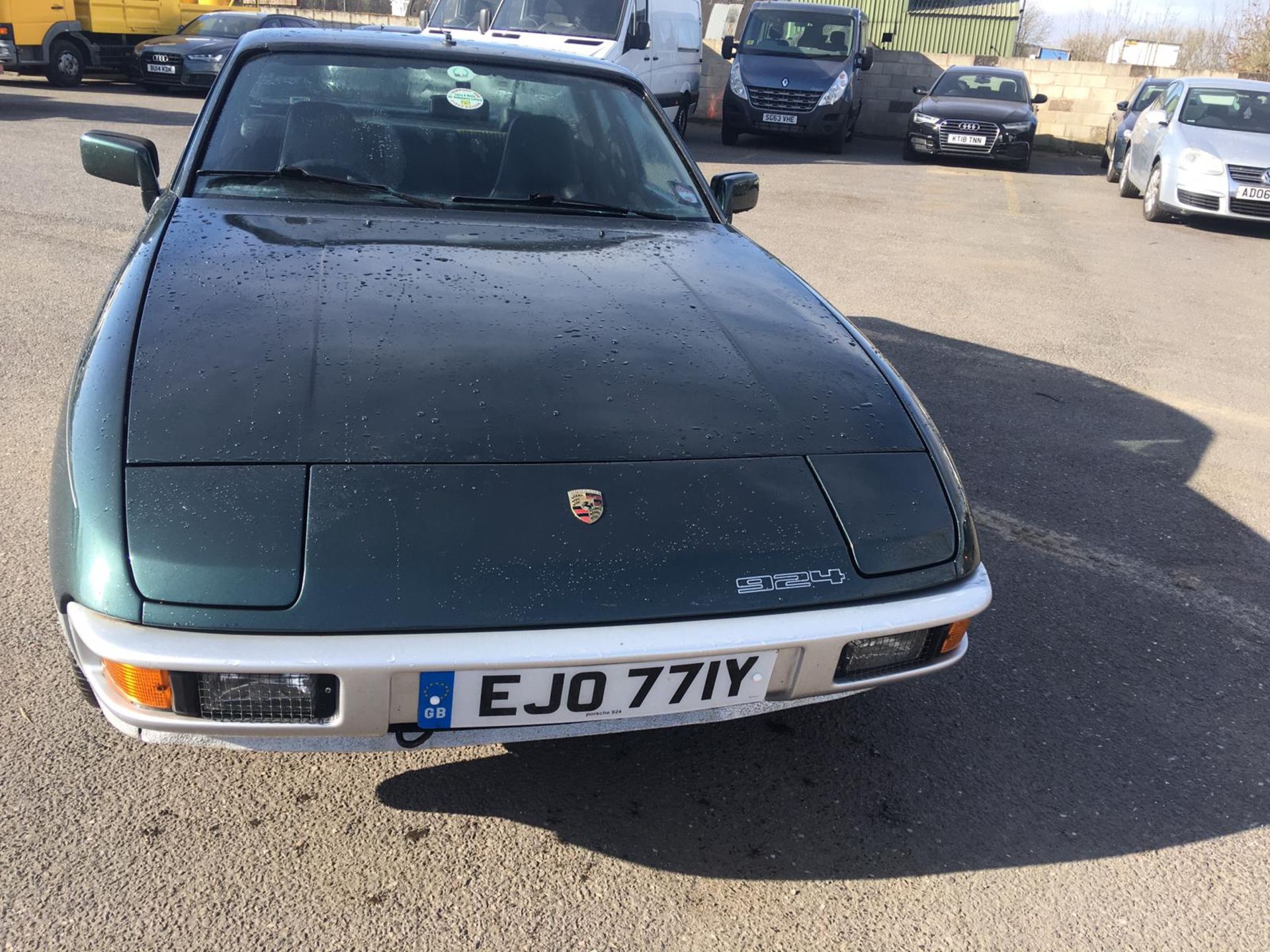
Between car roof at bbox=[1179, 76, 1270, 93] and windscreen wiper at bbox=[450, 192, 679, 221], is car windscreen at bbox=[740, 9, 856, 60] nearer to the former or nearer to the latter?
car roof at bbox=[1179, 76, 1270, 93]

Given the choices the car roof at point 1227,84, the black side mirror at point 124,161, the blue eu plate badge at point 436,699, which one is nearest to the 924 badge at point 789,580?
the blue eu plate badge at point 436,699

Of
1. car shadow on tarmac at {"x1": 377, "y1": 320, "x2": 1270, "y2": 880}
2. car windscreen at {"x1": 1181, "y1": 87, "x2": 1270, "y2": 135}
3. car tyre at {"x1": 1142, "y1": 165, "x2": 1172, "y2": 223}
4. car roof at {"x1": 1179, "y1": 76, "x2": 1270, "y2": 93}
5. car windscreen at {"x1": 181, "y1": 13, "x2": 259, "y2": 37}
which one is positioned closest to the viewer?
car shadow on tarmac at {"x1": 377, "y1": 320, "x2": 1270, "y2": 880}

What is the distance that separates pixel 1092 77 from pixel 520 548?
1987cm

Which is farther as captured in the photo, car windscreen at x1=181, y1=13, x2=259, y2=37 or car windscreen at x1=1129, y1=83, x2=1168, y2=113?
car windscreen at x1=181, y1=13, x2=259, y2=37

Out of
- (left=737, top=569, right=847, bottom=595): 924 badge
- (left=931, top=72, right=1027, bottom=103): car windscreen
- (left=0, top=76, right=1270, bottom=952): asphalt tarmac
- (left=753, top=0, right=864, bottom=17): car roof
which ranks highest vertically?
(left=753, top=0, right=864, bottom=17): car roof

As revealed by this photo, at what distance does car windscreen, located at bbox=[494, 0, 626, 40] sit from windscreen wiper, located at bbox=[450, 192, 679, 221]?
27.8 feet

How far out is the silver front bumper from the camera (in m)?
1.60

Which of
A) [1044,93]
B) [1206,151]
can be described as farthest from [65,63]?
[1044,93]

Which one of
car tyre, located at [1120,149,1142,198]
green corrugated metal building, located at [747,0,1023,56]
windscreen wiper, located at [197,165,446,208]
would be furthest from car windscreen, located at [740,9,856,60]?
green corrugated metal building, located at [747,0,1023,56]

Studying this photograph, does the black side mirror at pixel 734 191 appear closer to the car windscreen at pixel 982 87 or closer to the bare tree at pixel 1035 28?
the car windscreen at pixel 982 87

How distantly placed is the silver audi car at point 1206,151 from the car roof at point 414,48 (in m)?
8.23

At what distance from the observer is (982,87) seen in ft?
49.4

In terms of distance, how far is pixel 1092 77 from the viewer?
18391mm

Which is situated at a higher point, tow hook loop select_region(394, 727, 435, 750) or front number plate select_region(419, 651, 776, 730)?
front number plate select_region(419, 651, 776, 730)
